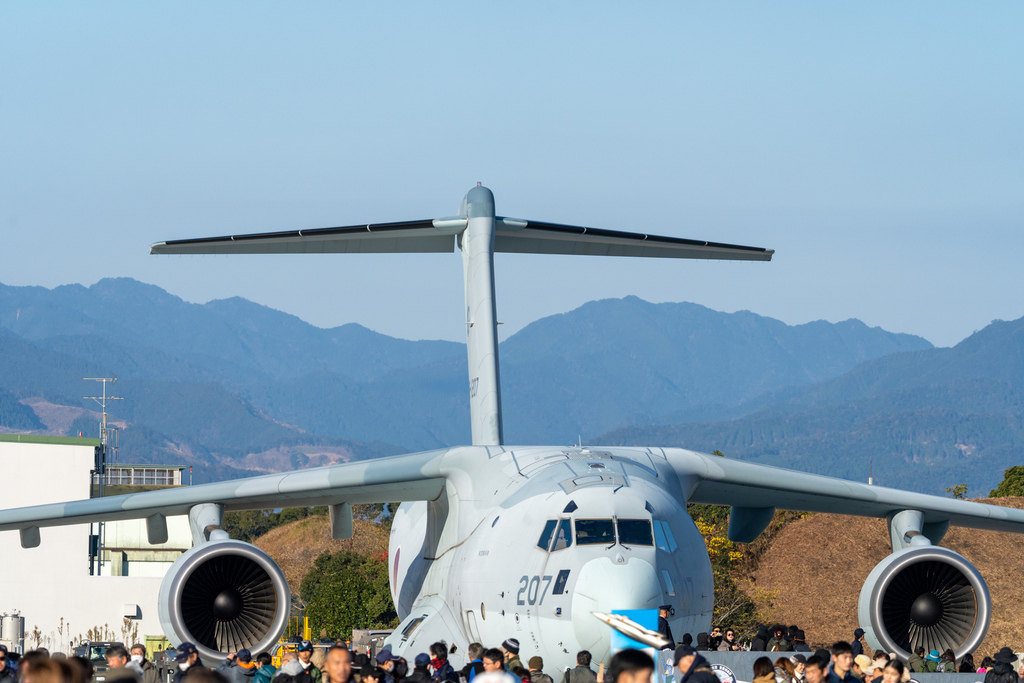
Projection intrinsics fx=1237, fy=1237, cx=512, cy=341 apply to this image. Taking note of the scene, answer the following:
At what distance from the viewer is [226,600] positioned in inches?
532

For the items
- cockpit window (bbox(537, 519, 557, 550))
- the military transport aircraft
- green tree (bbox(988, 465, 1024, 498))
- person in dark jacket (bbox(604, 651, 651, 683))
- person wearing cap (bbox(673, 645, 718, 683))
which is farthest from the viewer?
green tree (bbox(988, 465, 1024, 498))

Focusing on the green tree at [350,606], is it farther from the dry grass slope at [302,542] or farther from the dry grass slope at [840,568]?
the dry grass slope at [302,542]

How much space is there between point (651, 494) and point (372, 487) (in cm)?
405

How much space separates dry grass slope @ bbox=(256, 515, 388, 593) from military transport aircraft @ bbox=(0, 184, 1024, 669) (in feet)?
180

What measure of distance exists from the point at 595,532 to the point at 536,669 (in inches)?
52.5

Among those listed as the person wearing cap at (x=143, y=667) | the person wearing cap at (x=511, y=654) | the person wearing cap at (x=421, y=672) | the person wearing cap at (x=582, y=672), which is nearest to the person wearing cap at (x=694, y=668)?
the person wearing cap at (x=421, y=672)

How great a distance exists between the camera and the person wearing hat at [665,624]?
9797 millimetres

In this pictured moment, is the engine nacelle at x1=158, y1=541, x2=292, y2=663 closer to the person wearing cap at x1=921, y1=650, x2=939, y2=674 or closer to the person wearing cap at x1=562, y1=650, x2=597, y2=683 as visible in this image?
the person wearing cap at x1=562, y1=650, x2=597, y2=683

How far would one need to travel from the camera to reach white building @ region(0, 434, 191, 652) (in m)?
42.5

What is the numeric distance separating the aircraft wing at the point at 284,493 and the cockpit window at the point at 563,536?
129 inches

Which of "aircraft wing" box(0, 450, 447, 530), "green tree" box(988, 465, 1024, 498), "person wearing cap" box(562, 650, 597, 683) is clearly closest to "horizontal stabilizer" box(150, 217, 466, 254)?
"aircraft wing" box(0, 450, 447, 530)

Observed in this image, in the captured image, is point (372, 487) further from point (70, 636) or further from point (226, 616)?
point (70, 636)

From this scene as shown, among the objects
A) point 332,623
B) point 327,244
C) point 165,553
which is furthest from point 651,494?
point 165,553

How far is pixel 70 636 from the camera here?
141 ft
